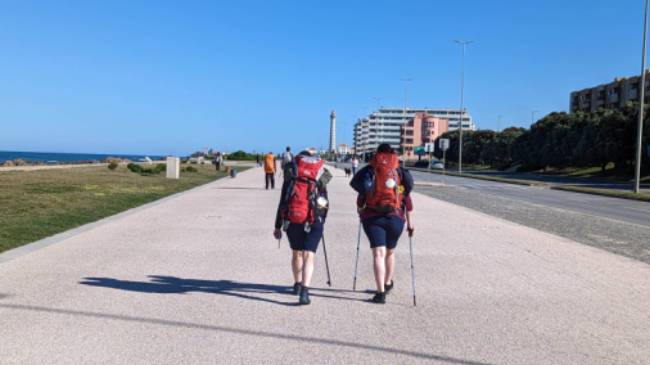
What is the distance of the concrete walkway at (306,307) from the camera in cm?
489

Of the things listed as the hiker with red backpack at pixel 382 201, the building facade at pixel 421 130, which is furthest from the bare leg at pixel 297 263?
the building facade at pixel 421 130

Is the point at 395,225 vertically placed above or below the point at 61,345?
above

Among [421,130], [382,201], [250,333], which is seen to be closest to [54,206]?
[382,201]

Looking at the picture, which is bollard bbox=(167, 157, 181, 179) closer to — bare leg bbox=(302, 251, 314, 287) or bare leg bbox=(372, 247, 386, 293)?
bare leg bbox=(302, 251, 314, 287)

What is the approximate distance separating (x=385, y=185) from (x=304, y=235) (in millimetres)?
931

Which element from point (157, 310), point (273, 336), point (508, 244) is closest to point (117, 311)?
point (157, 310)

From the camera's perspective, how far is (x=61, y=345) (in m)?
4.91

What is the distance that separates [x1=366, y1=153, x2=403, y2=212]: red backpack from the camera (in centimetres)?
634

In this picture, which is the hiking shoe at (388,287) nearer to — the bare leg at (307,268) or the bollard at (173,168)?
the bare leg at (307,268)

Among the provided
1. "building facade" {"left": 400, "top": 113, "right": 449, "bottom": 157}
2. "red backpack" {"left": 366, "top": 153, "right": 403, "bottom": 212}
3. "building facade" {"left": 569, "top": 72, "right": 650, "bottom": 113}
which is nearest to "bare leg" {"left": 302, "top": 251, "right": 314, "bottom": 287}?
"red backpack" {"left": 366, "top": 153, "right": 403, "bottom": 212}

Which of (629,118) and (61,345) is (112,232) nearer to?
(61,345)

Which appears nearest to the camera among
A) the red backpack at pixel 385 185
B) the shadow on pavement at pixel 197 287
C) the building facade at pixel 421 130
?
the red backpack at pixel 385 185

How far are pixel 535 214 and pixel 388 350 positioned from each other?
14.7 meters

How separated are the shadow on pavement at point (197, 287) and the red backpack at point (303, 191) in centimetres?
90
